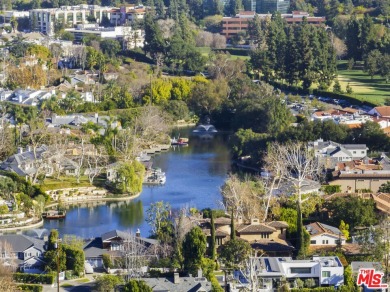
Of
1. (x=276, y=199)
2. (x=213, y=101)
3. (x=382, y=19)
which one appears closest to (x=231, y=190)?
(x=276, y=199)

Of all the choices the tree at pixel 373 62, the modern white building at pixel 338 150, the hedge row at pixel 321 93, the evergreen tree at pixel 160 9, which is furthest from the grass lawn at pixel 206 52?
the modern white building at pixel 338 150

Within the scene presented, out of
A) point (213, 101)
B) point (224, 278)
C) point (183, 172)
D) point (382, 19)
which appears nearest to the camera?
point (224, 278)

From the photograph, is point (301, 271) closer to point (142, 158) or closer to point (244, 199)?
point (244, 199)

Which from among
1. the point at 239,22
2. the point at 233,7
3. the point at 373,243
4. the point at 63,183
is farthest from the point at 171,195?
the point at 233,7

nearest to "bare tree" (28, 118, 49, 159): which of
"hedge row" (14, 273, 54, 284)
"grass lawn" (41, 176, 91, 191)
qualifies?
"grass lawn" (41, 176, 91, 191)

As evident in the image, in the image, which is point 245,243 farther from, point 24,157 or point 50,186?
point 24,157

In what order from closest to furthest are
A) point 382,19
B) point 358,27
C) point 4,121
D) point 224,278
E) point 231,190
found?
point 224,278
point 231,190
point 4,121
point 358,27
point 382,19

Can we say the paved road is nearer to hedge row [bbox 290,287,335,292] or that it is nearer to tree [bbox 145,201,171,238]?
tree [bbox 145,201,171,238]

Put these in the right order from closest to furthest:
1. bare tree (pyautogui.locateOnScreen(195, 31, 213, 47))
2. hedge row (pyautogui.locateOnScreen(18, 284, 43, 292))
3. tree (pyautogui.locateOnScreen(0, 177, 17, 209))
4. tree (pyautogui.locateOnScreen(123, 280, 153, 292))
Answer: tree (pyautogui.locateOnScreen(123, 280, 153, 292)) < hedge row (pyautogui.locateOnScreen(18, 284, 43, 292)) < tree (pyautogui.locateOnScreen(0, 177, 17, 209)) < bare tree (pyautogui.locateOnScreen(195, 31, 213, 47))

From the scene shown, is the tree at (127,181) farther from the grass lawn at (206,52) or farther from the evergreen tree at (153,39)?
the grass lawn at (206,52)
